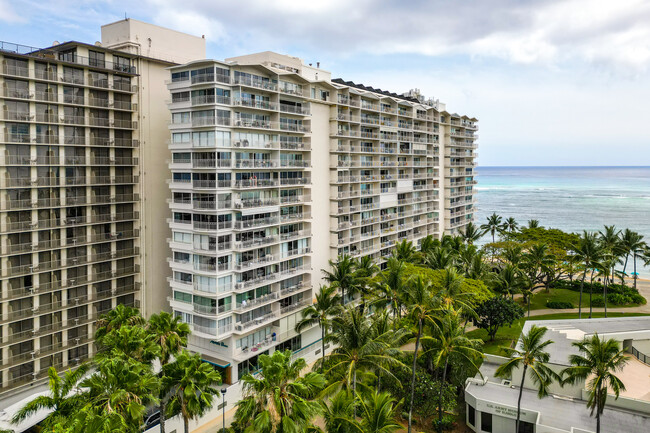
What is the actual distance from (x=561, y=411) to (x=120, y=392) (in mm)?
33099

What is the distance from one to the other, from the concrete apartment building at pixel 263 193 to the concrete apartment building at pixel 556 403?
21.6 metres

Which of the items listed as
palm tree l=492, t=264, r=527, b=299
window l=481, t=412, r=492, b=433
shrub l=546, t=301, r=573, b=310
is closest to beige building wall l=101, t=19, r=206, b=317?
window l=481, t=412, r=492, b=433

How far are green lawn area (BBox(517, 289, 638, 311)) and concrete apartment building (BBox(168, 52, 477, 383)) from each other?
961 inches

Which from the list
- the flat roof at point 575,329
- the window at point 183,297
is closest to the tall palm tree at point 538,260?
the flat roof at point 575,329

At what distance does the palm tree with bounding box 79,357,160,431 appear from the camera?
25172 mm

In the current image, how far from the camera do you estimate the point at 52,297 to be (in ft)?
153

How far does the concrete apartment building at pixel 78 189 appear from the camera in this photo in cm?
4350

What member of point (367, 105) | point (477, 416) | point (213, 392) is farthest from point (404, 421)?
point (367, 105)

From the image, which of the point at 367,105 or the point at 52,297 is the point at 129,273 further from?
the point at 367,105

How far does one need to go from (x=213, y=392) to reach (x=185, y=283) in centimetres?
1874

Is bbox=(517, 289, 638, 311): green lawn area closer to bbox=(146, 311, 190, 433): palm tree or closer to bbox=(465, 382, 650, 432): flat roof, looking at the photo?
bbox=(465, 382, 650, 432): flat roof

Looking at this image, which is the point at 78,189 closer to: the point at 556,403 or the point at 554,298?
the point at 556,403

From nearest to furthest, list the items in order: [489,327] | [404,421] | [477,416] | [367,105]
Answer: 1. [477,416]
2. [404,421]
3. [489,327]
4. [367,105]

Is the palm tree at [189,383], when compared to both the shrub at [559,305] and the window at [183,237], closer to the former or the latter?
the window at [183,237]
